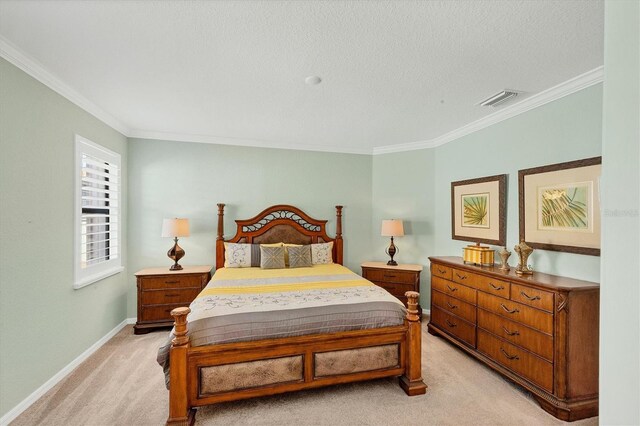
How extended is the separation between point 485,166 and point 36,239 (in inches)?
182

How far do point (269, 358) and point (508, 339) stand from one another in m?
2.13

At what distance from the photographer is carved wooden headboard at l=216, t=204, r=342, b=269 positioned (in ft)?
14.4

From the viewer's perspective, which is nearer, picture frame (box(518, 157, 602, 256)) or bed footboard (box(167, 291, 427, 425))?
bed footboard (box(167, 291, 427, 425))

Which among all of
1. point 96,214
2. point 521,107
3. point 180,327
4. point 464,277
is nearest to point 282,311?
point 180,327

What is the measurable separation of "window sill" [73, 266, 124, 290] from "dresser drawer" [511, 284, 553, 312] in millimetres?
4155

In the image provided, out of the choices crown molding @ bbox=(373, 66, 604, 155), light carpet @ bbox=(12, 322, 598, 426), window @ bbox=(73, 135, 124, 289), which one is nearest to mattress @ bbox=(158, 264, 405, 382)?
light carpet @ bbox=(12, 322, 598, 426)

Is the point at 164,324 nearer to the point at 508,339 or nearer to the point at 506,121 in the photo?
the point at 508,339

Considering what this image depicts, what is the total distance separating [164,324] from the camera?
3730mm

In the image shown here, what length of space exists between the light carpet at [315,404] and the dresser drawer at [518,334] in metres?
0.43

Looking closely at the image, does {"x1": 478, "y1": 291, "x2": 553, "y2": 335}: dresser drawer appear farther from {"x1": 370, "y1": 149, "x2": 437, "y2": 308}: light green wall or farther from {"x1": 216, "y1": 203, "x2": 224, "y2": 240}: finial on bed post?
{"x1": 216, "y1": 203, "x2": 224, "y2": 240}: finial on bed post

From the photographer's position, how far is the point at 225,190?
4.46m

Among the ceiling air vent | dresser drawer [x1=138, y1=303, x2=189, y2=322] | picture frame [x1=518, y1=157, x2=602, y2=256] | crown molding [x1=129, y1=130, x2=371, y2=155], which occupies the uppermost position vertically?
the ceiling air vent

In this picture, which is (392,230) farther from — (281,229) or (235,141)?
(235,141)

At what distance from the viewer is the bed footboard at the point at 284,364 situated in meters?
2.05
